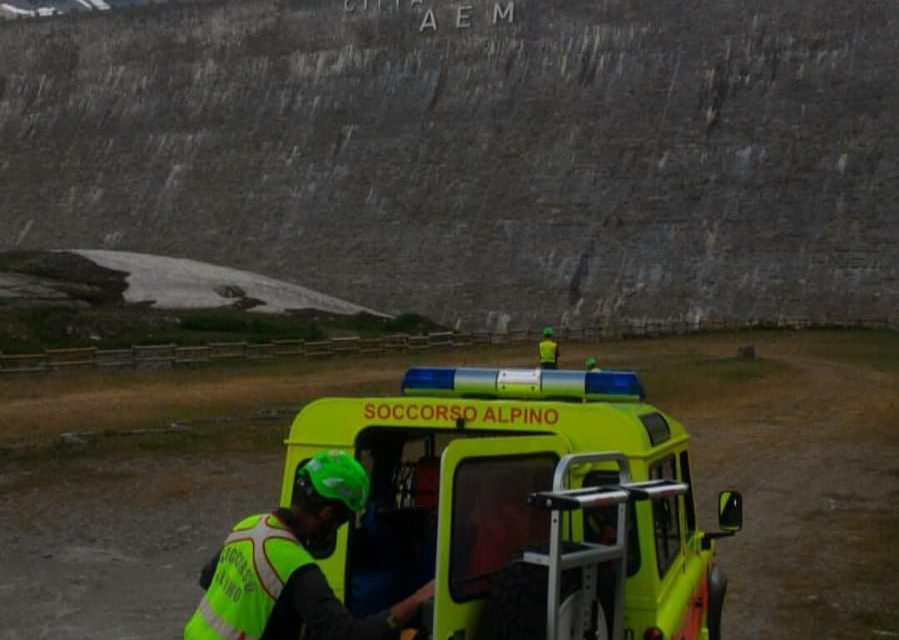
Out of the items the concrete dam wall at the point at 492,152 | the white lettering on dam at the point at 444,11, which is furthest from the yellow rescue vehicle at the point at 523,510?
the white lettering on dam at the point at 444,11

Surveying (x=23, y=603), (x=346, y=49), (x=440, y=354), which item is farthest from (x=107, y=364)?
(x=346, y=49)

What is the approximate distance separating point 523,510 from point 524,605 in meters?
0.56

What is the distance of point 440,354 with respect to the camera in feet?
114

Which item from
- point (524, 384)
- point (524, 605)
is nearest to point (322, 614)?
point (524, 605)

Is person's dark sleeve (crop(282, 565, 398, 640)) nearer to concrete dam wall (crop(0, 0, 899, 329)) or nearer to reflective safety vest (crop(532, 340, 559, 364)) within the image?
reflective safety vest (crop(532, 340, 559, 364))

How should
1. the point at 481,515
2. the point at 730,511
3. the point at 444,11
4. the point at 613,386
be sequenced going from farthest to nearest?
the point at 444,11
the point at 730,511
the point at 613,386
the point at 481,515

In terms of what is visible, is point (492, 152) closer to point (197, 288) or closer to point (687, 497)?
point (197, 288)

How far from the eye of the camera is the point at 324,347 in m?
33.9

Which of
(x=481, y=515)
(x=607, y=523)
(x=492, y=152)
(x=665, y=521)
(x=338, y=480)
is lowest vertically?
(x=665, y=521)

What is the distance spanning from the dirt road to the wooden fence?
18.0ft

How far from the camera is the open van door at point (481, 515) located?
434 cm

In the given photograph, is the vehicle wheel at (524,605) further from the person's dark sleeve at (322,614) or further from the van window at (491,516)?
the person's dark sleeve at (322,614)

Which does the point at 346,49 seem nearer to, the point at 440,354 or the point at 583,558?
the point at 440,354

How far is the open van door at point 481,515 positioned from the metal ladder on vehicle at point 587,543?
7.5 inches
